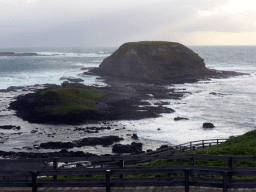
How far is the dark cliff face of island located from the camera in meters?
95.9

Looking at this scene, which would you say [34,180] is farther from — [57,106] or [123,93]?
[123,93]

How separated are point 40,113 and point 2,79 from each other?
191 feet

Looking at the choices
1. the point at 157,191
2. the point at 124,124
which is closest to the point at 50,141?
the point at 124,124

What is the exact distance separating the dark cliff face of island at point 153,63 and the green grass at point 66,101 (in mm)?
38412

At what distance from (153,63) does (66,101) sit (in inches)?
2118

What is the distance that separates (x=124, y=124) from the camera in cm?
4450

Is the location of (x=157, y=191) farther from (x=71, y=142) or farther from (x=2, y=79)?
(x=2, y=79)

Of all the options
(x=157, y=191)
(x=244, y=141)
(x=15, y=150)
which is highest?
Answer: (x=157, y=191)

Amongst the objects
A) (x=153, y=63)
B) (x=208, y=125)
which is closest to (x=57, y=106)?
(x=208, y=125)

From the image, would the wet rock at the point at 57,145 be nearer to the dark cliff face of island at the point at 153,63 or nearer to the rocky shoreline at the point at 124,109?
the rocky shoreline at the point at 124,109

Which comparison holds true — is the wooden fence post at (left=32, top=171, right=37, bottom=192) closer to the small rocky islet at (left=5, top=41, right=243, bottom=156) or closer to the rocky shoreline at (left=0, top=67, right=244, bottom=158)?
the rocky shoreline at (left=0, top=67, right=244, bottom=158)

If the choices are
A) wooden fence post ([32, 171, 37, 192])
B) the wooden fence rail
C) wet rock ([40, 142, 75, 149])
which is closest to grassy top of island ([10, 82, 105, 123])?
wet rock ([40, 142, 75, 149])

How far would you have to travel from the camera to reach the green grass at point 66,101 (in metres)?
49.6

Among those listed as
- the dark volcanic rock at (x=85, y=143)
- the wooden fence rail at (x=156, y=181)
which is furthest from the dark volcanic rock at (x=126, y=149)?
the wooden fence rail at (x=156, y=181)
